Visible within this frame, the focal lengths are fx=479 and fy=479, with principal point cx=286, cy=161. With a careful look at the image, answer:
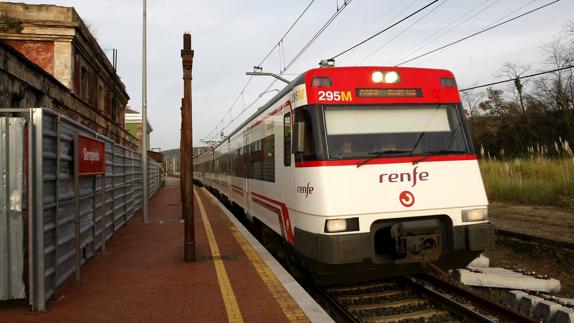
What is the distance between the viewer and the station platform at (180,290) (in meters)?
4.97

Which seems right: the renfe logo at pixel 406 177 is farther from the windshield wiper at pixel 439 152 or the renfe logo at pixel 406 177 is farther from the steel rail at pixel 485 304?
the steel rail at pixel 485 304

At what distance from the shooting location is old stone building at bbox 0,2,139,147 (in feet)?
34.3

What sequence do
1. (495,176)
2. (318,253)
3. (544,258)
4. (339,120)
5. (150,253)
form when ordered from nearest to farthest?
(318,253)
(339,120)
(150,253)
(544,258)
(495,176)

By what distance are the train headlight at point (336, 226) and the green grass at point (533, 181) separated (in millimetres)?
11819

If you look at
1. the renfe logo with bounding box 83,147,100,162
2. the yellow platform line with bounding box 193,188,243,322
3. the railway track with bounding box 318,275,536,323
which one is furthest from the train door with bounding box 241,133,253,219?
the railway track with bounding box 318,275,536,323

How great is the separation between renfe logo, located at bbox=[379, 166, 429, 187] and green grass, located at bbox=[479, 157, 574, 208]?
35.8ft

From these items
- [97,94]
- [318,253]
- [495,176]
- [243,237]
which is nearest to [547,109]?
[495,176]

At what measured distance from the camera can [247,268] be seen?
7.09 metres

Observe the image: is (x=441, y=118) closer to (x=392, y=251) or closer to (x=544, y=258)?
(x=392, y=251)

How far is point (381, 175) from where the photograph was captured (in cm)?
579

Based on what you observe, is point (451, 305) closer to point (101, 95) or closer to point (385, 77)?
point (385, 77)

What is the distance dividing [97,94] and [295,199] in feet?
61.9

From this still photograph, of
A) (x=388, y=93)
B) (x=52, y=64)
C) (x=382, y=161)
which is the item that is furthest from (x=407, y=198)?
(x=52, y=64)

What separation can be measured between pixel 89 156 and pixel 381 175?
4.03 m
